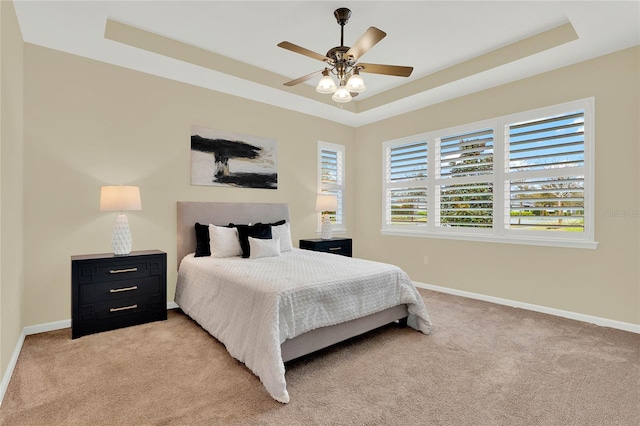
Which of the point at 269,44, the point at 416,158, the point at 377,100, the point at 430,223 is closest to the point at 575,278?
the point at 430,223

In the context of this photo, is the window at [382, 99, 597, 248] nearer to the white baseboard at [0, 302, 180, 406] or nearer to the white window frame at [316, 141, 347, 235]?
the white window frame at [316, 141, 347, 235]

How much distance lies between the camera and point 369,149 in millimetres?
5633

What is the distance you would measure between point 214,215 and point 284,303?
2.22 meters

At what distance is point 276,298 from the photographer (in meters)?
2.21

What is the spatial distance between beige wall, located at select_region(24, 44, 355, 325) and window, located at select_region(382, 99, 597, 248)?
8.60 ft

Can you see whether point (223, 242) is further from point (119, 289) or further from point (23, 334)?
point (23, 334)

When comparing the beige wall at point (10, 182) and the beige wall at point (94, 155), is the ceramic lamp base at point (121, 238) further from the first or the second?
the beige wall at point (10, 182)

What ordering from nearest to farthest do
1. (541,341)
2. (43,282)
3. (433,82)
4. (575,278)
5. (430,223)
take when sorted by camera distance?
1. (541,341)
2. (43,282)
3. (575,278)
4. (433,82)
5. (430,223)

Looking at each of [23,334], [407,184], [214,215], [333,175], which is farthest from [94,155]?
[407,184]

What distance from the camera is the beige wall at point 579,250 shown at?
3.12 meters

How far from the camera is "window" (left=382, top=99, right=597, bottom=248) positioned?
3430 mm

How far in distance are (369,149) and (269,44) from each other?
105 inches

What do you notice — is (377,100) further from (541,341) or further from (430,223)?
(541,341)

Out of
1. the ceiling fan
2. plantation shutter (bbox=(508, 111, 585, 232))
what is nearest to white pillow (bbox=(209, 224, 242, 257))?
the ceiling fan
